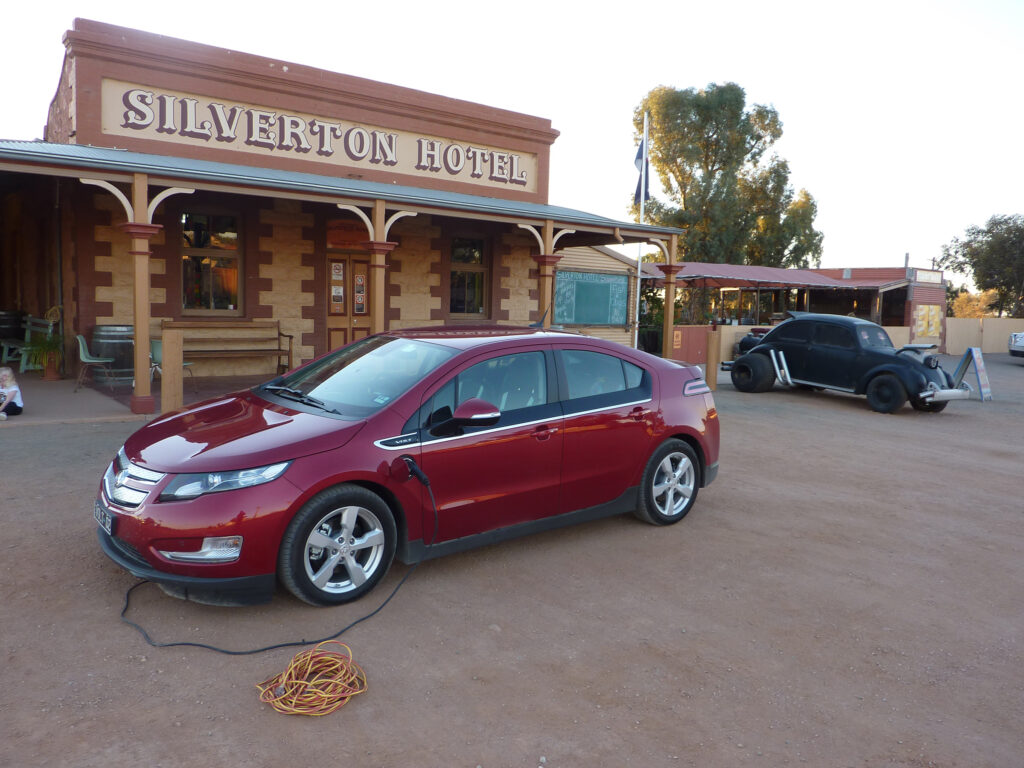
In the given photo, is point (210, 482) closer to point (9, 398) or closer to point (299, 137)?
point (9, 398)

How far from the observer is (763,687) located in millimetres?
3488

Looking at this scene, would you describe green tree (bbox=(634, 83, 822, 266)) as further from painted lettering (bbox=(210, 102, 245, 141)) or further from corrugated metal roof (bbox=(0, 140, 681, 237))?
painted lettering (bbox=(210, 102, 245, 141))

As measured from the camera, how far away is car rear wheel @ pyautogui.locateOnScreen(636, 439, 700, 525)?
18.4ft

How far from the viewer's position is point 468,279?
16.9 m

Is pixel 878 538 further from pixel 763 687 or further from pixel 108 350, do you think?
pixel 108 350

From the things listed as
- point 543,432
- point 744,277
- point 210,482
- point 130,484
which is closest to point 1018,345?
point 744,277

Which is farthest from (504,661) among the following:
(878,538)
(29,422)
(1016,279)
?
(1016,279)

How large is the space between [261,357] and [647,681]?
11.6 m

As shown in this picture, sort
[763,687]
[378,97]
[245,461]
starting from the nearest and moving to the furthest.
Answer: [763,687] < [245,461] < [378,97]

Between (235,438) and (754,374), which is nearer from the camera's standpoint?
(235,438)

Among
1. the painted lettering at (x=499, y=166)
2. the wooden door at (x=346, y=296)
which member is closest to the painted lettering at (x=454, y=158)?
the painted lettering at (x=499, y=166)

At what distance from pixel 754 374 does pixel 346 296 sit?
26.4ft

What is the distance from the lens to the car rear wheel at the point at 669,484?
562cm

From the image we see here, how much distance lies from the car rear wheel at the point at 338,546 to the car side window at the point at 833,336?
38.1 feet
